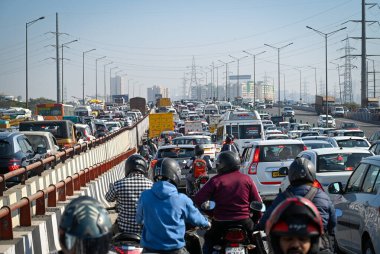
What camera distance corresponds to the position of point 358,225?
32.6 feet

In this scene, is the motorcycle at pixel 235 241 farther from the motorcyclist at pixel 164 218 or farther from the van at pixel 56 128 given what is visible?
the van at pixel 56 128

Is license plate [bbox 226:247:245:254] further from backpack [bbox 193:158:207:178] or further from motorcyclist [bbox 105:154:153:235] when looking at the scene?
backpack [bbox 193:158:207:178]

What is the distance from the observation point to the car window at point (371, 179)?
9.70 meters

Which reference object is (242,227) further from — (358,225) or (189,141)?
(189,141)

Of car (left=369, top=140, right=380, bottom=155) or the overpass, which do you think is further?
car (left=369, top=140, right=380, bottom=155)

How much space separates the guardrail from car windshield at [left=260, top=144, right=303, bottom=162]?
411 centimetres

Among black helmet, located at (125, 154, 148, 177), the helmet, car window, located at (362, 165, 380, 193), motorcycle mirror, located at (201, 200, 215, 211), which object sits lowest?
motorcycle mirror, located at (201, 200, 215, 211)

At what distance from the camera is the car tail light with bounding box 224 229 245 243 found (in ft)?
28.5

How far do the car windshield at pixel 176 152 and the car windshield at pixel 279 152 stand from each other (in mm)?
5040

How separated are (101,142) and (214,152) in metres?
4.36

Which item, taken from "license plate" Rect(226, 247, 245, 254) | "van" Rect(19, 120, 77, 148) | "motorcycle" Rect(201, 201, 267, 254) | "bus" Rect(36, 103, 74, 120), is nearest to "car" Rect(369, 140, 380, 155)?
"van" Rect(19, 120, 77, 148)

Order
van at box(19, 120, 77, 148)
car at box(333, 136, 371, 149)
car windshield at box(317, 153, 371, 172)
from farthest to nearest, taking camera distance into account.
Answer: van at box(19, 120, 77, 148)
car at box(333, 136, 371, 149)
car windshield at box(317, 153, 371, 172)

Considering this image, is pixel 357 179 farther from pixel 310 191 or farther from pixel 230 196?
pixel 310 191

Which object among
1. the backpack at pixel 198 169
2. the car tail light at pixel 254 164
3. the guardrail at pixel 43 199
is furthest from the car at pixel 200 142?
the backpack at pixel 198 169
